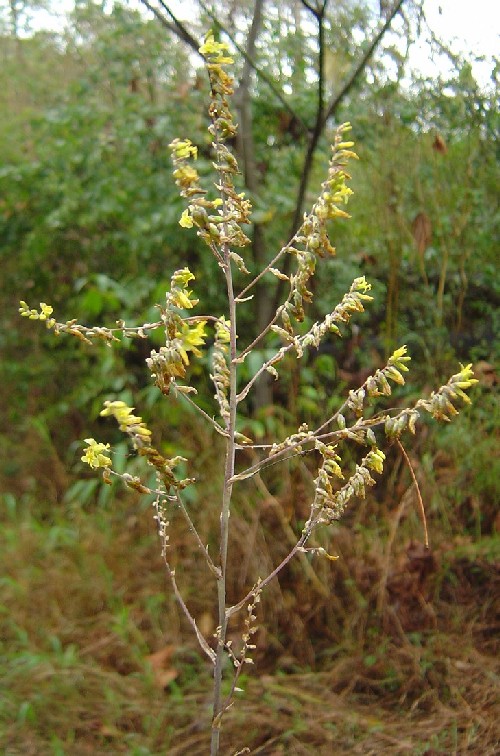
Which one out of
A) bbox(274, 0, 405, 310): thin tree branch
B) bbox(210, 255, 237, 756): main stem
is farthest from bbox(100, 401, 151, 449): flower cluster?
bbox(274, 0, 405, 310): thin tree branch

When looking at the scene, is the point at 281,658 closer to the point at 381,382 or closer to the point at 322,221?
the point at 381,382

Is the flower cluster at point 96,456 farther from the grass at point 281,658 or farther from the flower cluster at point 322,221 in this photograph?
the grass at point 281,658

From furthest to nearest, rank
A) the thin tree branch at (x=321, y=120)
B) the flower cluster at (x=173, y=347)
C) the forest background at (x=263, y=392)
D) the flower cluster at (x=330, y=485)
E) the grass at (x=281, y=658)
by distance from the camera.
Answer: the thin tree branch at (x=321, y=120) < the forest background at (x=263, y=392) < the grass at (x=281, y=658) < the flower cluster at (x=330, y=485) < the flower cluster at (x=173, y=347)

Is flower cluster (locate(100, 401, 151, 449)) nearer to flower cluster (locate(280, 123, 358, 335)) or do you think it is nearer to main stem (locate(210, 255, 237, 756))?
main stem (locate(210, 255, 237, 756))

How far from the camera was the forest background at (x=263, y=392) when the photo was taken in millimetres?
2570

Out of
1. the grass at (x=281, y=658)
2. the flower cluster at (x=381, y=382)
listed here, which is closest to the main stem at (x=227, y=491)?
the flower cluster at (x=381, y=382)

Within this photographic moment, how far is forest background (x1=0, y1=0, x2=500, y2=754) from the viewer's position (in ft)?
8.43

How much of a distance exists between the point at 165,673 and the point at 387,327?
176cm

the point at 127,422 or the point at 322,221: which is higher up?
the point at 322,221

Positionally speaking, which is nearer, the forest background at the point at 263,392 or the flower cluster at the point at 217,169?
the flower cluster at the point at 217,169

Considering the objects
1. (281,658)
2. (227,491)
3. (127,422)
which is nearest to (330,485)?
(227,491)

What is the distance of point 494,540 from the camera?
283cm

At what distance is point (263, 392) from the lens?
357 cm

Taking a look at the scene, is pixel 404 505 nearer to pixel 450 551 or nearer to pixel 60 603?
pixel 450 551
